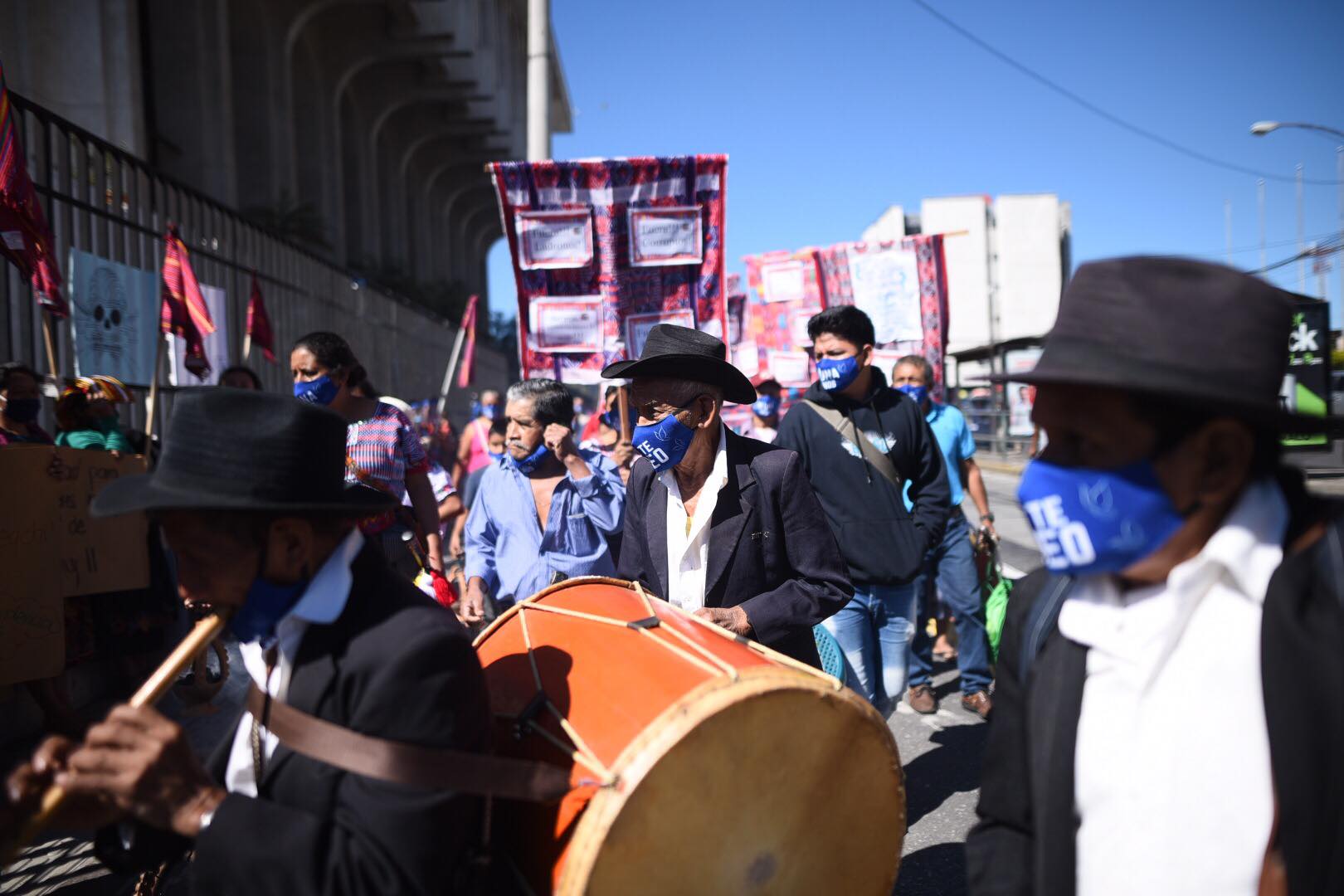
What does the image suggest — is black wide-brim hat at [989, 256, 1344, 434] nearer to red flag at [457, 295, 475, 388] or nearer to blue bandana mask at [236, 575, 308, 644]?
blue bandana mask at [236, 575, 308, 644]

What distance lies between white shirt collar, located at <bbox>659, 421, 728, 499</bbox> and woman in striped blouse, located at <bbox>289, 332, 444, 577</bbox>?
69.1 inches

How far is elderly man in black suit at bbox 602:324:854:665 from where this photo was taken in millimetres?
2840

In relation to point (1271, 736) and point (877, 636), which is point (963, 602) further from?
point (1271, 736)

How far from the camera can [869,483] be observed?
4086 mm

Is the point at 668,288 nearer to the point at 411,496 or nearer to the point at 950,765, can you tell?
the point at 411,496

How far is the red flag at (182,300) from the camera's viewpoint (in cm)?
648

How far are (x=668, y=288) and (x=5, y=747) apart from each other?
14.8 ft

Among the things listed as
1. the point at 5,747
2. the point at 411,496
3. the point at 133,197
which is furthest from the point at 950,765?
the point at 133,197

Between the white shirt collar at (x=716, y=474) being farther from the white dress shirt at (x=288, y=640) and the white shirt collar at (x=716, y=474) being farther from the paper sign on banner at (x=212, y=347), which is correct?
the paper sign on banner at (x=212, y=347)

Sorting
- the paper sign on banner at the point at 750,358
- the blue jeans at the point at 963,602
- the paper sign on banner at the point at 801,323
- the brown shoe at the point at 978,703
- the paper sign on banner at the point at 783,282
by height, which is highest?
the paper sign on banner at the point at 783,282

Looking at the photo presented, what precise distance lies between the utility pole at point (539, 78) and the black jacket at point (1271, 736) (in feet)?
25.9

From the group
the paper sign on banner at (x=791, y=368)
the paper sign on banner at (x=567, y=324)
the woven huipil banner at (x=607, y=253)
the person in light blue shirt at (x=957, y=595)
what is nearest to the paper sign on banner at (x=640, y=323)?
the woven huipil banner at (x=607, y=253)

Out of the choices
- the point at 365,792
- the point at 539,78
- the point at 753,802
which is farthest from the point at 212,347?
the point at 753,802

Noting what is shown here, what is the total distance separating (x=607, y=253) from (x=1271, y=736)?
517 centimetres
